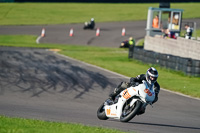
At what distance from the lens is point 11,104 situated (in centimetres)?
1164

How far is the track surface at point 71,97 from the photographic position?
994 centimetres

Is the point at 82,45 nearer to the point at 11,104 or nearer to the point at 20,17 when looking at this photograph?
the point at 20,17

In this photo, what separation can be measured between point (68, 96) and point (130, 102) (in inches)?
193

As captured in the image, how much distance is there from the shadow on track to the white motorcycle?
173 inches

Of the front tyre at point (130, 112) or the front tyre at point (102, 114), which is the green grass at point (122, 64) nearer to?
the front tyre at point (102, 114)

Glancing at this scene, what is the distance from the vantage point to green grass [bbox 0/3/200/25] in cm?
3695

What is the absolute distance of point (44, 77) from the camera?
55.9 feet

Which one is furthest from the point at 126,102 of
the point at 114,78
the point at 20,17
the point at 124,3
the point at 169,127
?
the point at 124,3

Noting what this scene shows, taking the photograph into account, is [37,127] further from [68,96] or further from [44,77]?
[44,77]

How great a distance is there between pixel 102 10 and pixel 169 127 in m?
39.9

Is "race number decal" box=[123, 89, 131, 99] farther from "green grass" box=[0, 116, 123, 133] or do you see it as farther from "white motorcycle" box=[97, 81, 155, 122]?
"green grass" box=[0, 116, 123, 133]

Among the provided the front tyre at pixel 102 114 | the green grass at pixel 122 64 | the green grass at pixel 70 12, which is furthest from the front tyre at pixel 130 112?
the green grass at pixel 70 12

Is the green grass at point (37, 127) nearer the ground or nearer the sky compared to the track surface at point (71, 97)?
nearer the sky

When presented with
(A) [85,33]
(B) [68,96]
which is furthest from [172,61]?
(A) [85,33]
